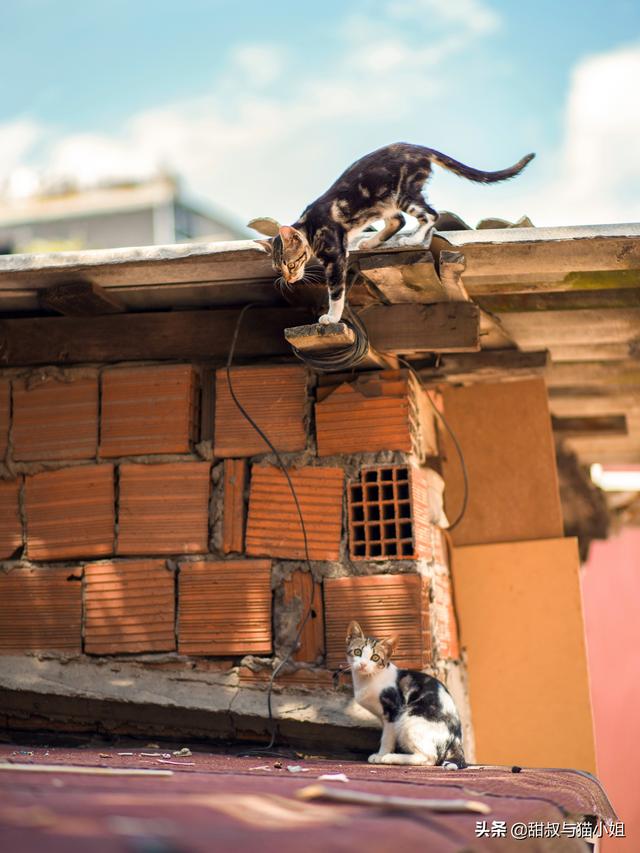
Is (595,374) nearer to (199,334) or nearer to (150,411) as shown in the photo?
(199,334)

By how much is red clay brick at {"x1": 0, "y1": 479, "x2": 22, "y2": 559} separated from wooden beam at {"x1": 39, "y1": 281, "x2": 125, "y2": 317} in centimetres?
77

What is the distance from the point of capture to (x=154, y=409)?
4.24 metres

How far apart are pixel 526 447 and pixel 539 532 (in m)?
0.43

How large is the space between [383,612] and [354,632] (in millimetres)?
193

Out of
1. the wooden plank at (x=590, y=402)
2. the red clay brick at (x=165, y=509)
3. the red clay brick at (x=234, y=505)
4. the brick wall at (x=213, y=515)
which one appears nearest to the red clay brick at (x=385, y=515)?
the brick wall at (x=213, y=515)

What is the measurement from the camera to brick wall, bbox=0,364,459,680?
3.98m

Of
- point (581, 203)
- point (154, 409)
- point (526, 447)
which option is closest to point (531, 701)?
point (526, 447)

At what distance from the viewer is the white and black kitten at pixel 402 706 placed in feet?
11.7

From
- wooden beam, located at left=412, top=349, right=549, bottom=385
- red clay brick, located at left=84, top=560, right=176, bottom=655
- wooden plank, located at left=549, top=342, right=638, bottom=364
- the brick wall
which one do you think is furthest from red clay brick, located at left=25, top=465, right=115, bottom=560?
wooden plank, located at left=549, top=342, right=638, bottom=364

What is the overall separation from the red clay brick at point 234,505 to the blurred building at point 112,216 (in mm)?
23802

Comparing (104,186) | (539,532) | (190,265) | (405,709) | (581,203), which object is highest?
(581,203)

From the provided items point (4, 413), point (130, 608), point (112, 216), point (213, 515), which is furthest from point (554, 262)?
point (112, 216)

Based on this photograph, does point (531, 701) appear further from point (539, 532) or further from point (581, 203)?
point (581, 203)

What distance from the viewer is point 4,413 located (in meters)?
4.38
